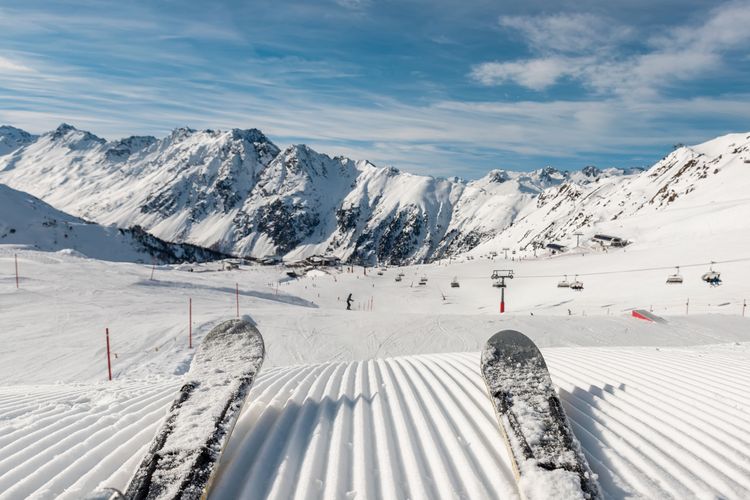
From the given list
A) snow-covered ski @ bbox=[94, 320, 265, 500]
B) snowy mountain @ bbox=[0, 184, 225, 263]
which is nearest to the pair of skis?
snow-covered ski @ bbox=[94, 320, 265, 500]

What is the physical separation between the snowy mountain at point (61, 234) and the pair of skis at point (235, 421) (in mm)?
150659

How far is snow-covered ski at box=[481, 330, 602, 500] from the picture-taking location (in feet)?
14.7

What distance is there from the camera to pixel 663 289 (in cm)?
3906

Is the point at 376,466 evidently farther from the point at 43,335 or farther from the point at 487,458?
the point at 43,335

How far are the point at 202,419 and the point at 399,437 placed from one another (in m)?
2.57

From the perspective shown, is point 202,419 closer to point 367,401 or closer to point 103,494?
point 103,494

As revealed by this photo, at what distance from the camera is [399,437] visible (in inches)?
237

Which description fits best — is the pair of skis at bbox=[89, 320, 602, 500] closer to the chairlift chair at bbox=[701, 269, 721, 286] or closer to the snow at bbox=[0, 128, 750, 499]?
the snow at bbox=[0, 128, 750, 499]

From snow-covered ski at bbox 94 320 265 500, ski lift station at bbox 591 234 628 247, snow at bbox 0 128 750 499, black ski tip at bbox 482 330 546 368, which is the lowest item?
snow at bbox 0 128 750 499

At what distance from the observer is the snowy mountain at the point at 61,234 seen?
138 m

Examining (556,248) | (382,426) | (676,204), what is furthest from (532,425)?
(676,204)

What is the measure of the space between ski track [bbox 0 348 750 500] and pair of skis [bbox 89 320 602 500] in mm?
380

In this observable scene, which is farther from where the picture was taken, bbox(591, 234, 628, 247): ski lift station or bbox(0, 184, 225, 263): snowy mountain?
bbox(0, 184, 225, 263): snowy mountain

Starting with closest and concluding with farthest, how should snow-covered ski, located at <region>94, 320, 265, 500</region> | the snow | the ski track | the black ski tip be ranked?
snow-covered ski, located at <region>94, 320, 265, 500</region>, the ski track, the snow, the black ski tip
